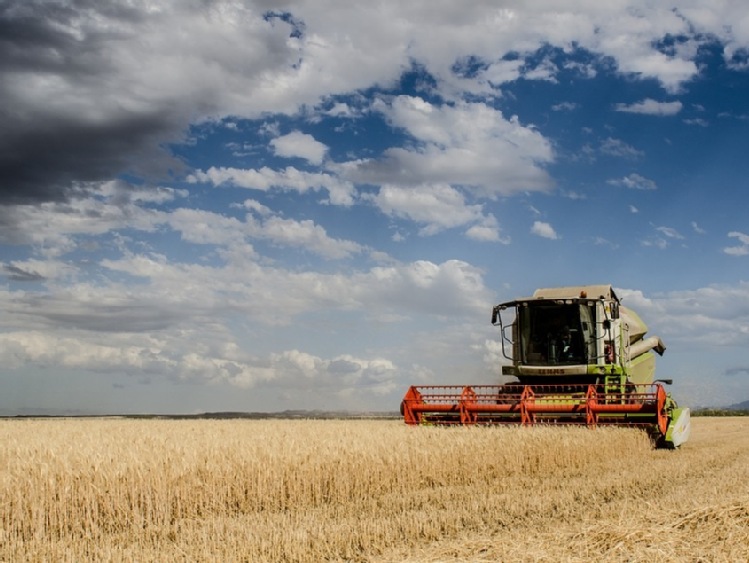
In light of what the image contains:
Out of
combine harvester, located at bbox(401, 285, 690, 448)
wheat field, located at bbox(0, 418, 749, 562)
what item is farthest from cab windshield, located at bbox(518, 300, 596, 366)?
wheat field, located at bbox(0, 418, 749, 562)

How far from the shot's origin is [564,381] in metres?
14.4

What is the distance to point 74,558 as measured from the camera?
5504 millimetres

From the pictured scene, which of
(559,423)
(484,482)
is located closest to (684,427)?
(559,423)

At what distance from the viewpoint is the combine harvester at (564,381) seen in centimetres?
1278

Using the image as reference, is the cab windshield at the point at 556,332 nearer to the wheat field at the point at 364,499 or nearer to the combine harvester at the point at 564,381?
the combine harvester at the point at 564,381

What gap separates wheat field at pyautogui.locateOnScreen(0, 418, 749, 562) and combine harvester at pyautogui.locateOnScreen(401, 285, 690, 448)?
1687 millimetres

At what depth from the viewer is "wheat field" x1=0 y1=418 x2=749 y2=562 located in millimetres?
5406

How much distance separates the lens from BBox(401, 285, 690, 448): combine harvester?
1278cm

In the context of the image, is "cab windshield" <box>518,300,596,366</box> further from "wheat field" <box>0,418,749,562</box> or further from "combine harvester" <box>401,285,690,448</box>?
"wheat field" <box>0,418,749,562</box>

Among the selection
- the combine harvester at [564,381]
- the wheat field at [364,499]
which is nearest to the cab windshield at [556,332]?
the combine harvester at [564,381]

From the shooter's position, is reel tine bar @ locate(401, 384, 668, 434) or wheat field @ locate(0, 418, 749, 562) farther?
reel tine bar @ locate(401, 384, 668, 434)

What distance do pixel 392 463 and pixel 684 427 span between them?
6.59m

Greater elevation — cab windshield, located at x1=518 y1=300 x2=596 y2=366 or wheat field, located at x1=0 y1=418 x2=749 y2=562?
cab windshield, located at x1=518 y1=300 x2=596 y2=366

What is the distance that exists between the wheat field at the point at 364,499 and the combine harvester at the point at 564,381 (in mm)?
1687
